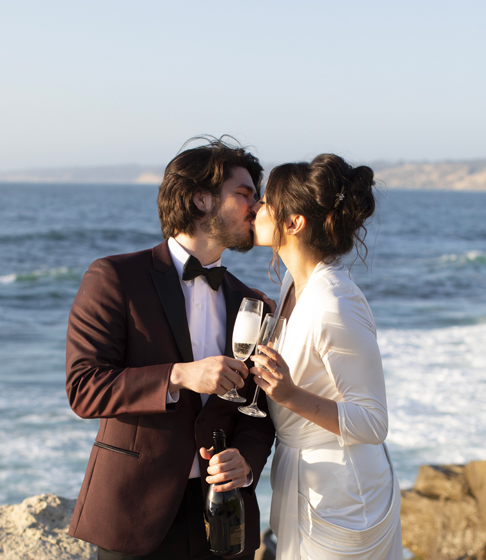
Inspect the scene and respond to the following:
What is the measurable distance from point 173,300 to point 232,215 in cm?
66

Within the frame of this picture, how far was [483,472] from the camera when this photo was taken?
17.3 ft

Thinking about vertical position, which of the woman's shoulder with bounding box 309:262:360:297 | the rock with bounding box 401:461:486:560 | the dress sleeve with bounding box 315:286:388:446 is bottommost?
the rock with bounding box 401:461:486:560

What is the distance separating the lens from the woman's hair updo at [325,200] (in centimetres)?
281

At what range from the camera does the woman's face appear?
2990 millimetres

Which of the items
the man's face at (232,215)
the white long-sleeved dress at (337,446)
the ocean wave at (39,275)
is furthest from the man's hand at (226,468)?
the ocean wave at (39,275)

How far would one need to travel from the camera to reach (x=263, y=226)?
3039 mm

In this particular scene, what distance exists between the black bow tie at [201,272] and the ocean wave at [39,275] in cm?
1863

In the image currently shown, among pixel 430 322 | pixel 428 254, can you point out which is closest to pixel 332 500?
pixel 430 322

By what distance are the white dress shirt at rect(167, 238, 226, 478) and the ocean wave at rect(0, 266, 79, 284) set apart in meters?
18.6

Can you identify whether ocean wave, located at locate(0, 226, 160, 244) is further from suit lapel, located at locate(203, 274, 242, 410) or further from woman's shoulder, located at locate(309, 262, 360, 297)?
woman's shoulder, located at locate(309, 262, 360, 297)

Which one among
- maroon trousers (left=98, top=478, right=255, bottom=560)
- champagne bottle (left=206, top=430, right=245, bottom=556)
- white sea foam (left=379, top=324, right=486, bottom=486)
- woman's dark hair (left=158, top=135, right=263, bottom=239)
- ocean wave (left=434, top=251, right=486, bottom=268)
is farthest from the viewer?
ocean wave (left=434, top=251, right=486, bottom=268)

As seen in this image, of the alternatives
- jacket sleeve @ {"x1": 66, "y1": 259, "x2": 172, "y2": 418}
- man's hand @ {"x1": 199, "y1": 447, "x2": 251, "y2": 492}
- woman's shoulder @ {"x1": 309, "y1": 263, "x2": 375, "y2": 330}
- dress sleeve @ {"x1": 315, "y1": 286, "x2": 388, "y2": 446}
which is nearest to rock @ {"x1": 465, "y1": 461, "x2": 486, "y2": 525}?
dress sleeve @ {"x1": 315, "y1": 286, "x2": 388, "y2": 446}

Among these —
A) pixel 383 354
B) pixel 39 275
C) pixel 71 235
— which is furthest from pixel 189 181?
pixel 71 235

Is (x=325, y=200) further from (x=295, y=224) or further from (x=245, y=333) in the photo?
(x=245, y=333)
